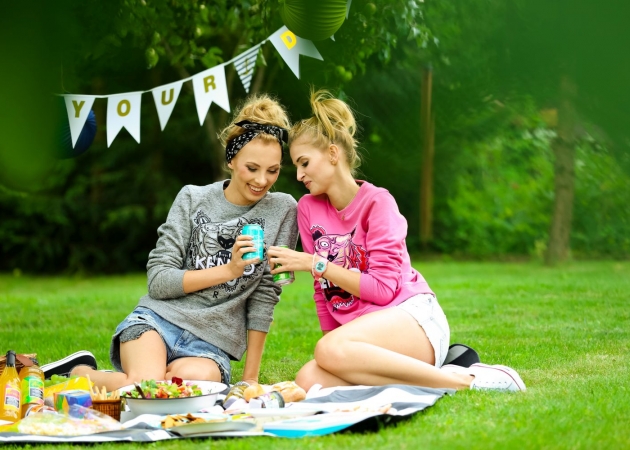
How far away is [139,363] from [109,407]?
0.48 m

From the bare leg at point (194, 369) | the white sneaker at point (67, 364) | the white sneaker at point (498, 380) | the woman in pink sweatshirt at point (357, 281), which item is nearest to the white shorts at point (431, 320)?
the woman in pink sweatshirt at point (357, 281)

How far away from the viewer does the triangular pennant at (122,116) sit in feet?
13.3

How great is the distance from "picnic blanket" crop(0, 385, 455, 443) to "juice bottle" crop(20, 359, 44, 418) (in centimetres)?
31

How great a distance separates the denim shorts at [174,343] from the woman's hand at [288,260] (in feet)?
1.64

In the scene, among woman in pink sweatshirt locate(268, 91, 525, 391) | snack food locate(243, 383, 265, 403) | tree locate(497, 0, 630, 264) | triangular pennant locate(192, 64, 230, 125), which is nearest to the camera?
→ tree locate(497, 0, 630, 264)

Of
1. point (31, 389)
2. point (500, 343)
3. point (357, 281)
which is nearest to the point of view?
point (31, 389)

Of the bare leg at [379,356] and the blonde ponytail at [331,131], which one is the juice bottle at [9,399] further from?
the blonde ponytail at [331,131]

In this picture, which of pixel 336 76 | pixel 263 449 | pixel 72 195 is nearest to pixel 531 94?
pixel 336 76

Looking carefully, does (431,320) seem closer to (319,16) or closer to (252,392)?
(252,392)

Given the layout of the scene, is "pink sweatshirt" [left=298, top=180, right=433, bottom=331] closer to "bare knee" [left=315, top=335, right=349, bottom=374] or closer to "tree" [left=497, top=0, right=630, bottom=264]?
"bare knee" [left=315, top=335, right=349, bottom=374]

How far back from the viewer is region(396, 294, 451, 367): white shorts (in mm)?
2848

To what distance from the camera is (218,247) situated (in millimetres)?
3105

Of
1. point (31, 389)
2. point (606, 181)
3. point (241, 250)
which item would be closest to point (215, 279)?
point (241, 250)

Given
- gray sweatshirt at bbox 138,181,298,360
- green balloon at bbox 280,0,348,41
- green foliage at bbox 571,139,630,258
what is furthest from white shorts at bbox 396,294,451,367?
green foliage at bbox 571,139,630,258
